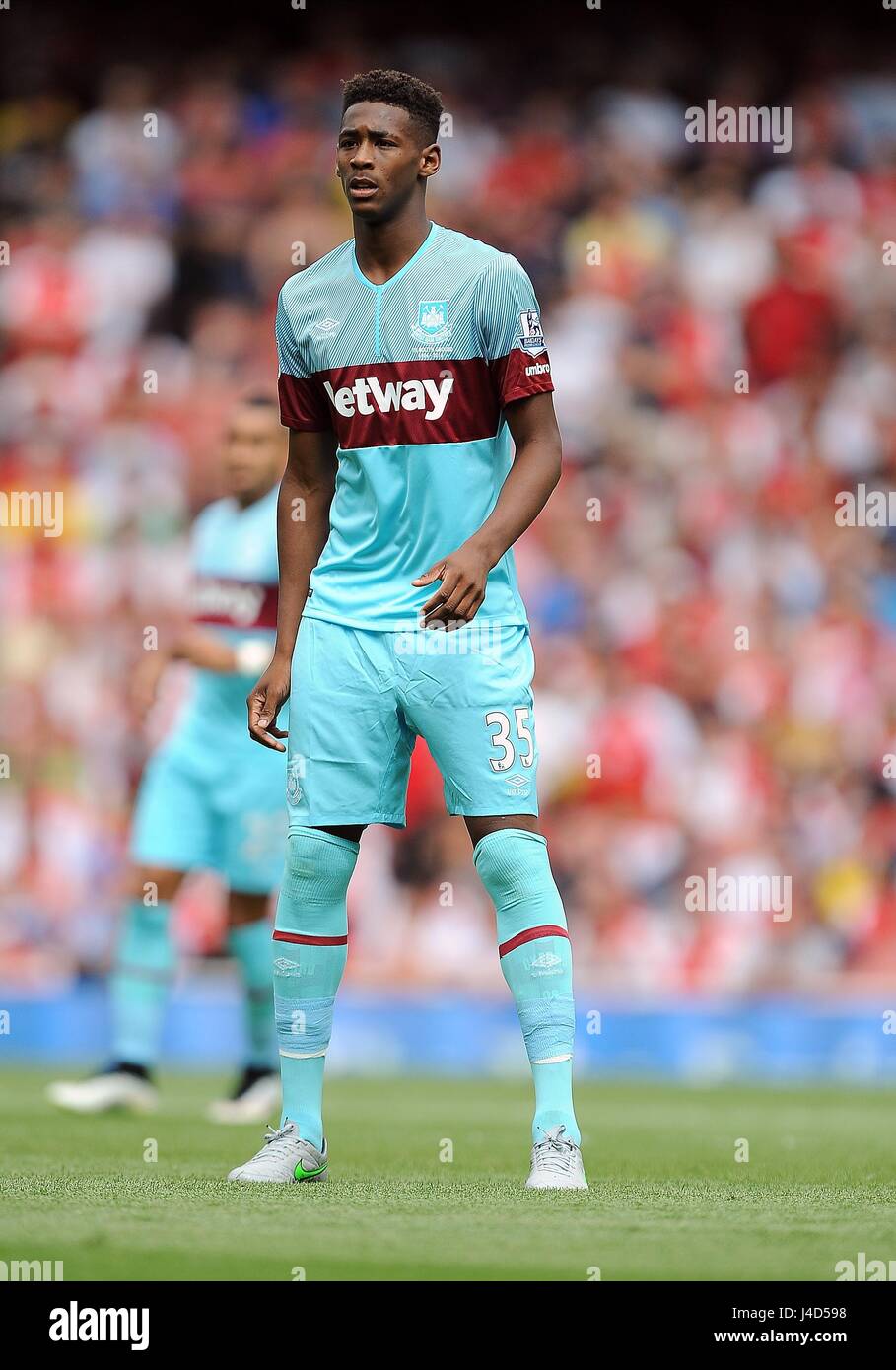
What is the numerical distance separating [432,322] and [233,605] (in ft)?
10.3

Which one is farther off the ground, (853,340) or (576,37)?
(576,37)

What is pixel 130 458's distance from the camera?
1421 centimetres

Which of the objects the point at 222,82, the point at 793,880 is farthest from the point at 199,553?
the point at 222,82

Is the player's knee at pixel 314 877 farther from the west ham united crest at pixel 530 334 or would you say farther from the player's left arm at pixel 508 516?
the west ham united crest at pixel 530 334

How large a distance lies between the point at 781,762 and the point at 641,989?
188 centimetres

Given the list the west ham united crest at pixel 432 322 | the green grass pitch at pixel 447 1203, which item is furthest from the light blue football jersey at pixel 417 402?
the green grass pitch at pixel 447 1203

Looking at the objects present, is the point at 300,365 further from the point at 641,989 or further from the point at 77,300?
the point at 77,300

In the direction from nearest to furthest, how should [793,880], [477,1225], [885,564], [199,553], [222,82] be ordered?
[477,1225] → [199,553] → [793,880] → [885,564] → [222,82]

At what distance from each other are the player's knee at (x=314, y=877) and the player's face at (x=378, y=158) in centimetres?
141

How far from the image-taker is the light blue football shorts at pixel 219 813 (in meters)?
7.71

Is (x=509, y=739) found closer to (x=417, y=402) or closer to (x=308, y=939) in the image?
(x=308, y=939)

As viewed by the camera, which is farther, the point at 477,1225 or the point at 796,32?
the point at 796,32

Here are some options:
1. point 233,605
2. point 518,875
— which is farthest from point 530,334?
point 233,605

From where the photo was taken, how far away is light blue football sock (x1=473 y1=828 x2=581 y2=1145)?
185 inches
